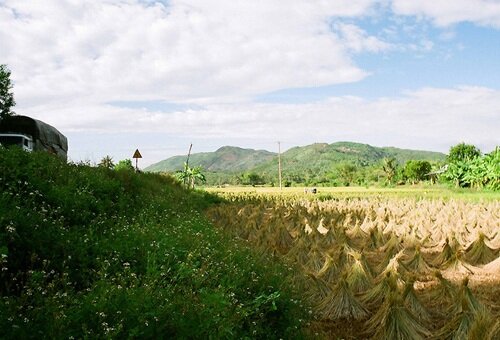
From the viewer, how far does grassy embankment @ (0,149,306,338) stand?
3.58m

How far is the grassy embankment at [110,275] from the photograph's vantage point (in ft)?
11.7

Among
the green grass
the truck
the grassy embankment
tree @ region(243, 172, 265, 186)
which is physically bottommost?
tree @ region(243, 172, 265, 186)

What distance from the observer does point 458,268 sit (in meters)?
7.52

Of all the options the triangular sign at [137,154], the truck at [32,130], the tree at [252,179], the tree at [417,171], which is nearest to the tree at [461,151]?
the tree at [417,171]

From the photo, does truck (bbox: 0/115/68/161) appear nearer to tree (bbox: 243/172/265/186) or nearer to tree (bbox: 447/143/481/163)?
tree (bbox: 447/143/481/163)

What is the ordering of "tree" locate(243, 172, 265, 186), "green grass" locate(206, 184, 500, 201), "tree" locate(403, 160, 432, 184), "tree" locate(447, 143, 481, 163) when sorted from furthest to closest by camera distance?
"tree" locate(243, 172, 265, 186)
"tree" locate(403, 160, 432, 184)
"tree" locate(447, 143, 481, 163)
"green grass" locate(206, 184, 500, 201)

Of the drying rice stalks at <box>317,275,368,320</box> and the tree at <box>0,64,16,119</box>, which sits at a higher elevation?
the tree at <box>0,64,16,119</box>

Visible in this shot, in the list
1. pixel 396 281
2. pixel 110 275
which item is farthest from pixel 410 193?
pixel 110 275

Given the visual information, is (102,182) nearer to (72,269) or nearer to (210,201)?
(72,269)

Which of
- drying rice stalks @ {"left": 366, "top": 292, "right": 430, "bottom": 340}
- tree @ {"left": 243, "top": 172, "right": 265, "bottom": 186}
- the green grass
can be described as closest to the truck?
the green grass

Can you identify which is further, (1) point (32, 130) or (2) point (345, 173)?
(2) point (345, 173)

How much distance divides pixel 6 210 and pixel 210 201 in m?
15.8

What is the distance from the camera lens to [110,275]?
5.18m

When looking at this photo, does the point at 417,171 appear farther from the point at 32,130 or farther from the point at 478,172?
the point at 32,130
